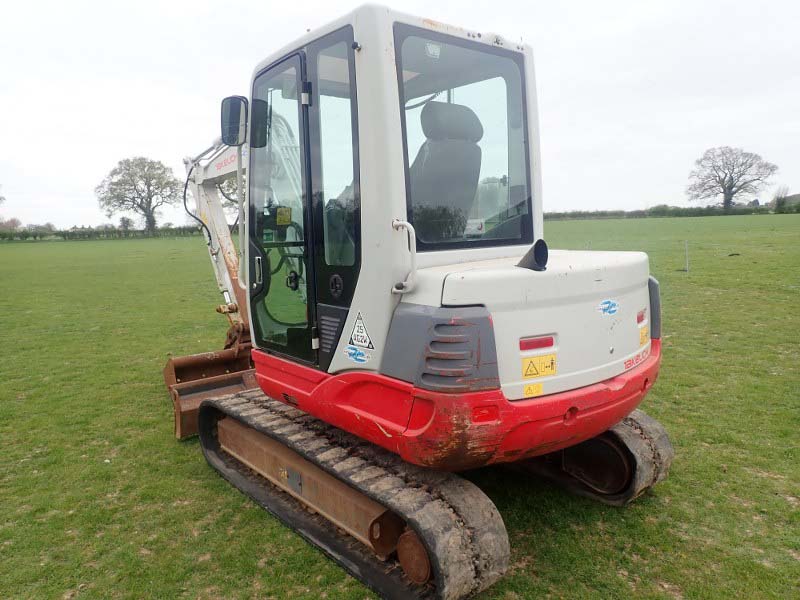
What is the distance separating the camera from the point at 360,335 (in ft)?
11.7

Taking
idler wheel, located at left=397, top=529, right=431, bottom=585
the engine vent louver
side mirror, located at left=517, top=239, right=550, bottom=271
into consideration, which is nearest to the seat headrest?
side mirror, located at left=517, top=239, right=550, bottom=271

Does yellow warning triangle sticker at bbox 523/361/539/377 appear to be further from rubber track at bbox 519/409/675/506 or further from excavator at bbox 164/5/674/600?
rubber track at bbox 519/409/675/506

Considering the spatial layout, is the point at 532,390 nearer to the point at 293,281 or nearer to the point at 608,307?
the point at 608,307

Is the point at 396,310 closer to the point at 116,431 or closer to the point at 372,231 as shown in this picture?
the point at 372,231

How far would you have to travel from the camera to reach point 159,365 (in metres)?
9.11

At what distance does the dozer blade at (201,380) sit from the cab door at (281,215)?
187cm

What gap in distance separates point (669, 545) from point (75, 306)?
49.8ft

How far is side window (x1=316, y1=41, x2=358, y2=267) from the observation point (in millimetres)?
3586

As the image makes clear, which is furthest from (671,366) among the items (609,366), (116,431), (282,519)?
(116,431)

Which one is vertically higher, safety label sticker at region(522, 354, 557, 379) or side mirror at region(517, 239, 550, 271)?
side mirror at region(517, 239, 550, 271)

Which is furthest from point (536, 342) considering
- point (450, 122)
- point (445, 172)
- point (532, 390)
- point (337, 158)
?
point (337, 158)

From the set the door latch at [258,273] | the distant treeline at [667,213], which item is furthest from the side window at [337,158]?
the distant treeline at [667,213]

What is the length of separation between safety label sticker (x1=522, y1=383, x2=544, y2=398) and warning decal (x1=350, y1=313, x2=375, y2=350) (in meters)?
0.92

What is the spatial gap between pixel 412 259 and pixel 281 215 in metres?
1.42
